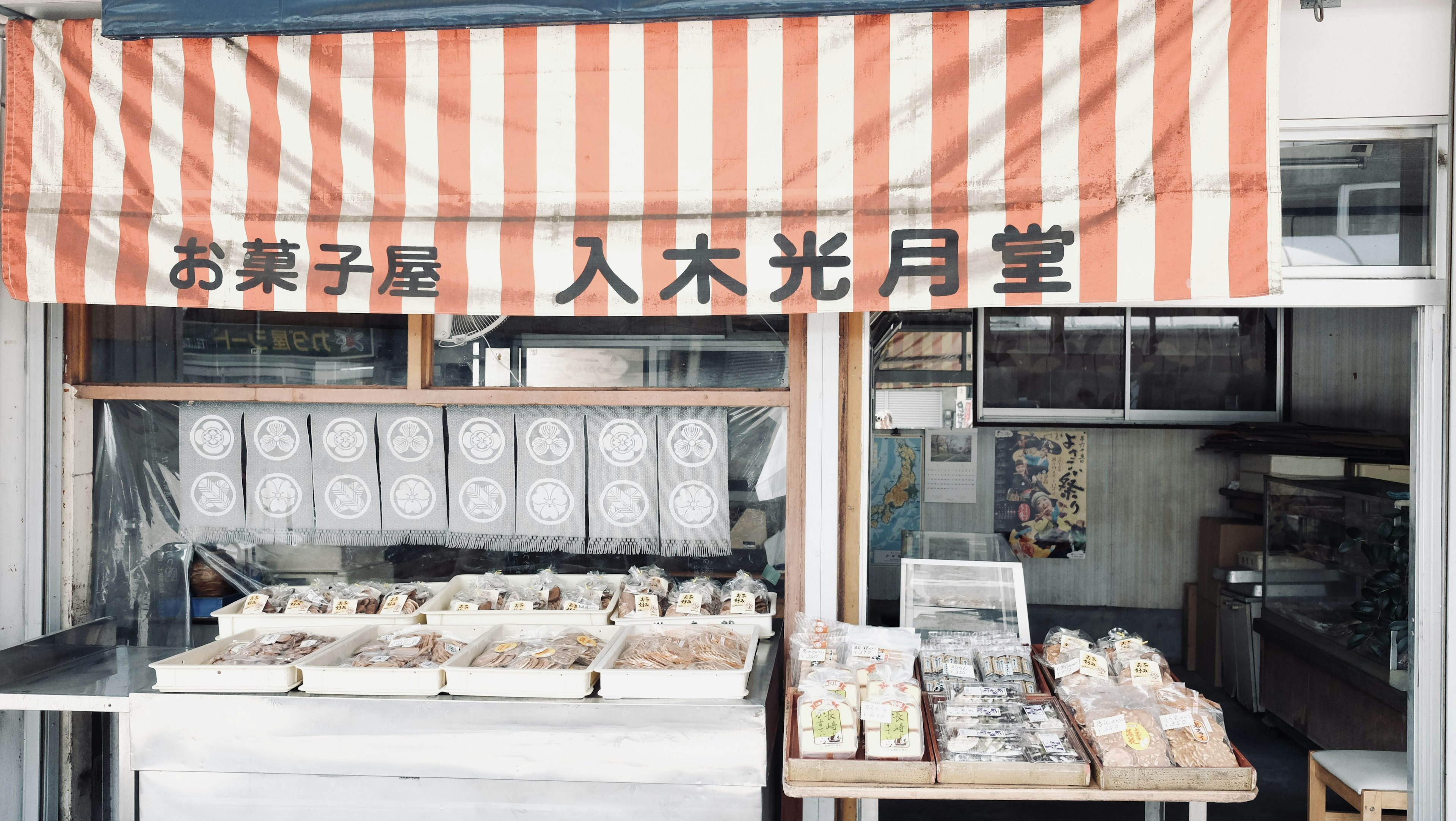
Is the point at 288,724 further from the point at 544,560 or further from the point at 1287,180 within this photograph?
the point at 1287,180

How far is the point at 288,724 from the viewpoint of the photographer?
326 centimetres

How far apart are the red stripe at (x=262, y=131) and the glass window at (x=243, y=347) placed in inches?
23.5

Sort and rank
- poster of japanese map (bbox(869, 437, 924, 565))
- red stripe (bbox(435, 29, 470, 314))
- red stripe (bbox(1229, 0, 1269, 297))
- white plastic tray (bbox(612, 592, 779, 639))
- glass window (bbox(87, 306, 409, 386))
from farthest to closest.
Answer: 1. poster of japanese map (bbox(869, 437, 924, 565))
2. glass window (bbox(87, 306, 409, 386))
3. white plastic tray (bbox(612, 592, 779, 639))
4. red stripe (bbox(435, 29, 470, 314))
5. red stripe (bbox(1229, 0, 1269, 297))

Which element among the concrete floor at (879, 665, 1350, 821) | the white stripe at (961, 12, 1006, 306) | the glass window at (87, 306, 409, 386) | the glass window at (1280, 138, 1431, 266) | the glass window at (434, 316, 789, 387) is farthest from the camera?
the concrete floor at (879, 665, 1350, 821)

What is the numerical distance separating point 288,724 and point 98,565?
182 cm

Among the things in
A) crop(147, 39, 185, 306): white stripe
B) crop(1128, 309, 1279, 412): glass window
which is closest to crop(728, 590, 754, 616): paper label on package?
crop(147, 39, 185, 306): white stripe

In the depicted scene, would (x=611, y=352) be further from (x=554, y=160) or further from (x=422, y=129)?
(x=422, y=129)

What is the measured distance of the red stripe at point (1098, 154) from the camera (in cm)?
317

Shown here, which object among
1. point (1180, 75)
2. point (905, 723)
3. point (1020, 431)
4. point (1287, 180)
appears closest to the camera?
point (905, 723)

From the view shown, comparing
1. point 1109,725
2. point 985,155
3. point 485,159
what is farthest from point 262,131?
point 1109,725

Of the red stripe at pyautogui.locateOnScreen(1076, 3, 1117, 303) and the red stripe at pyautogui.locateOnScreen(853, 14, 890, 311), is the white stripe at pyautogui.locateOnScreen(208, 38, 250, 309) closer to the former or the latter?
the red stripe at pyautogui.locateOnScreen(853, 14, 890, 311)

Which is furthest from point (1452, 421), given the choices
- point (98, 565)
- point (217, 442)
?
point (98, 565)

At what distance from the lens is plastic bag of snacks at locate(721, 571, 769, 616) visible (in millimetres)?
3863

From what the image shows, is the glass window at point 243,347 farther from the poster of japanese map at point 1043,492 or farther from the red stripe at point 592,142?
the poster of japanese map at point 1043,492
